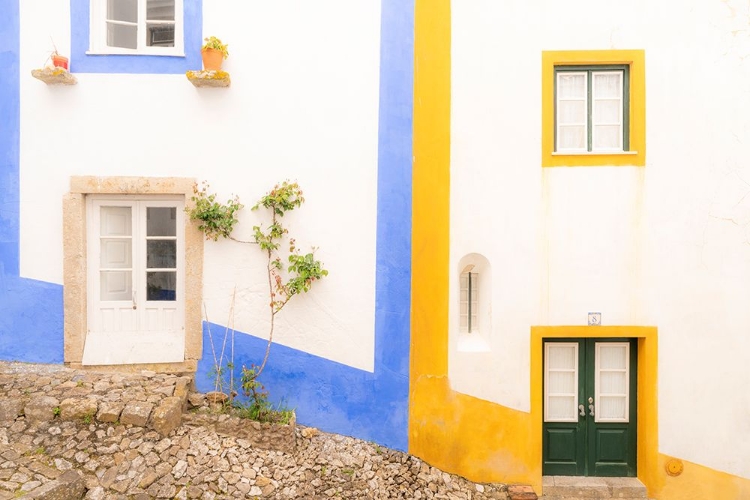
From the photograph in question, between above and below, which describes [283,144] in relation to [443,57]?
below

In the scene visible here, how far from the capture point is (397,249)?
5.76 meters

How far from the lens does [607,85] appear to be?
5965mm

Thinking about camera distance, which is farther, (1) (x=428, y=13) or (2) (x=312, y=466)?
(1) (x=428, y=13)

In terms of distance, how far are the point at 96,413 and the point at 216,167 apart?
118 inches

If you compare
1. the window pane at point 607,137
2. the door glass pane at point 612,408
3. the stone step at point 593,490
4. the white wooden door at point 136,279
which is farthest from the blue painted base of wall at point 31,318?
the window pane at point 607,137

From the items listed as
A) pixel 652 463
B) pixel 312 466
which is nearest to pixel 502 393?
pixel 652 463

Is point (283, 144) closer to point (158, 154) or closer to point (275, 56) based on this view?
point (275, 56)

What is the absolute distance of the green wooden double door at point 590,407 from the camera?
19.8ft

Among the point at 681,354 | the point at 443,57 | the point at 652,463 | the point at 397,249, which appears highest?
the point at 443,57

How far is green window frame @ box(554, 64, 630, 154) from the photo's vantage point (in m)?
5.93

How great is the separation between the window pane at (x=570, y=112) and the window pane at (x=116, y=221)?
5461 millimetres

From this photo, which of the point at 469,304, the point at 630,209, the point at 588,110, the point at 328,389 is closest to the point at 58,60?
the point at 328,389

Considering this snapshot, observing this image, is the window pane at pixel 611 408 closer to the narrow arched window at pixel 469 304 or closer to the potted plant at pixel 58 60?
the narrow arched window at pixel 469 304

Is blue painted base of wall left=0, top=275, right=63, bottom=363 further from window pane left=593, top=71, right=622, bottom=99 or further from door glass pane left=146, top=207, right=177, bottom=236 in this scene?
window pane left=593, top=71, right=622, bottom=99
